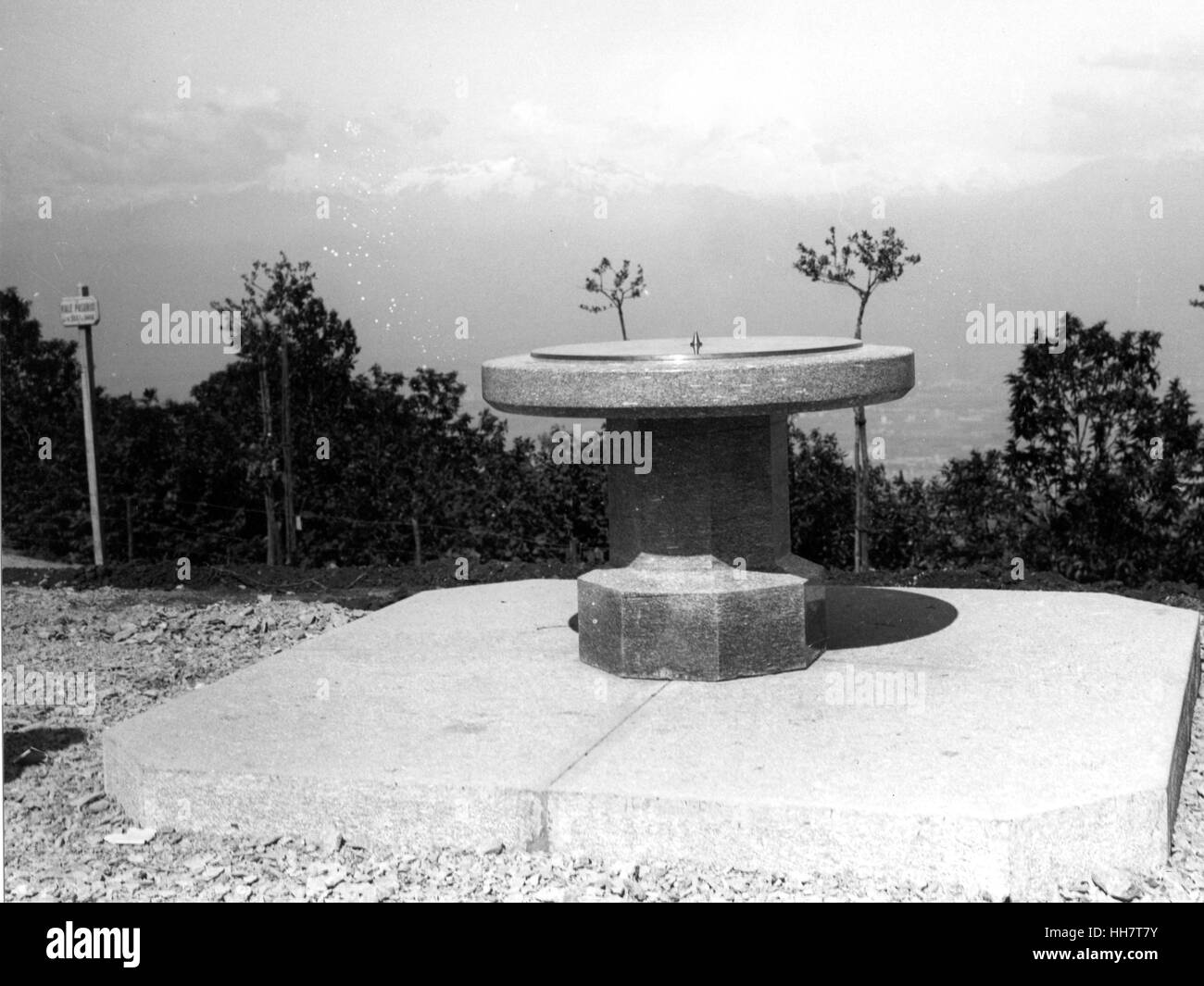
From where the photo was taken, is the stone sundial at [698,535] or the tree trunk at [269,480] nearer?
the stone sundial at [698,535]

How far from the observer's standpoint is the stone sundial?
643cm

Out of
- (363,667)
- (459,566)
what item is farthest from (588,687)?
(459,566)

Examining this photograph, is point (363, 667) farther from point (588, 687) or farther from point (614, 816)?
point (614, 816)

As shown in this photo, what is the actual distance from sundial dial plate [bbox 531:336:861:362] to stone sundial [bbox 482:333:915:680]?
2cm

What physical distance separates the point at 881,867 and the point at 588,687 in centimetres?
197

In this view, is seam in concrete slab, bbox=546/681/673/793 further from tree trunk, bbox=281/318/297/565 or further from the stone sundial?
tree trunk, bbox=281/318/297/565

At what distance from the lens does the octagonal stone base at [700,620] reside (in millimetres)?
6473

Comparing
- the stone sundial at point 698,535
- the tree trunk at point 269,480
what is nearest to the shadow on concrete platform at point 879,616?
the stone sundial at point 698,535

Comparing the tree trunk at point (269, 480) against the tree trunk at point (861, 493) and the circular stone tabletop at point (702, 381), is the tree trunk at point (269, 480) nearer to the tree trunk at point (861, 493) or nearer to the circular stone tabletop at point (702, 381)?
the tree trunk at point (861, 493)

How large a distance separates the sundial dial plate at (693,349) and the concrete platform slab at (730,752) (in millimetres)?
1451

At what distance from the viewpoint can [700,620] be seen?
6.47 meters

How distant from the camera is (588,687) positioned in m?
6.40

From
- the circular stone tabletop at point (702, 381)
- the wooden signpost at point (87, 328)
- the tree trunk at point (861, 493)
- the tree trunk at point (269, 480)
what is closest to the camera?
the circular stone tabletop at point (702, 381)

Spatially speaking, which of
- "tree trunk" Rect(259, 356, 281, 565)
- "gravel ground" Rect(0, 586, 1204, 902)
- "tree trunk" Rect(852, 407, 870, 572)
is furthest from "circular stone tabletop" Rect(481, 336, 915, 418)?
"tree trunk" Rect(259, 356, 281, 565)
